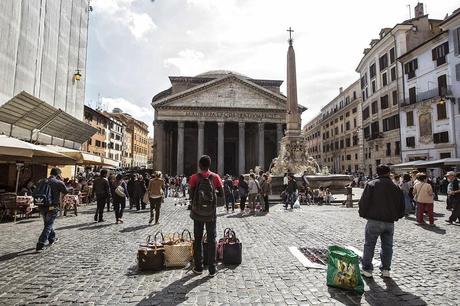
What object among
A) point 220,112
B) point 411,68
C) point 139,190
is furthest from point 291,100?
point 220,112

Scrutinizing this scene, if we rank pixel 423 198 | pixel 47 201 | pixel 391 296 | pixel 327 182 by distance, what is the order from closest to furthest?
pixel 391 296 < pixel 47 201 < pixel 423 198 < pixel 327 182

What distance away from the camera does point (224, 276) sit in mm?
4496

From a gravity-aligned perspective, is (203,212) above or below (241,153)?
below

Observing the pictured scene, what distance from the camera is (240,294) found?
3.83 metres

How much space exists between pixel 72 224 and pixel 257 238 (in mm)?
5749

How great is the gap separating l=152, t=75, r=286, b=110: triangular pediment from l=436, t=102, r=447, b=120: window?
16.8m

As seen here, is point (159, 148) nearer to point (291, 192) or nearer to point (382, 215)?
point (291, 192)

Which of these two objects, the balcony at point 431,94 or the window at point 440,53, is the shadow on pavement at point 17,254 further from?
the window at point 440,53

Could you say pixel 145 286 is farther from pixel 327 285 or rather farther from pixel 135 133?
pixel 135 133

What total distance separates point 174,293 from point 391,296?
257 centimetres

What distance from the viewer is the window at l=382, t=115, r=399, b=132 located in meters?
31.8

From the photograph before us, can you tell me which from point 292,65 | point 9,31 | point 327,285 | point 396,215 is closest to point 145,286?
point 327,285

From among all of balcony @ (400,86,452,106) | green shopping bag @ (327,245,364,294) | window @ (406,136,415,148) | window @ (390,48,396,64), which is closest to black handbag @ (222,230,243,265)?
green shopping bag @ (327,245,364,294)

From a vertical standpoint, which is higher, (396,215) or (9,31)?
(9,31)
